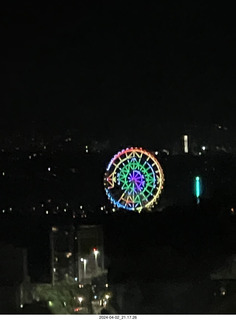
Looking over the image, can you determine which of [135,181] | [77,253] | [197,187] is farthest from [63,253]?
[197,187]

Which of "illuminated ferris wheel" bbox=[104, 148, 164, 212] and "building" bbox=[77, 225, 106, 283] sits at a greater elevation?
"illuminated ferris wheel" bbox=[104, 148, 164, 212]
